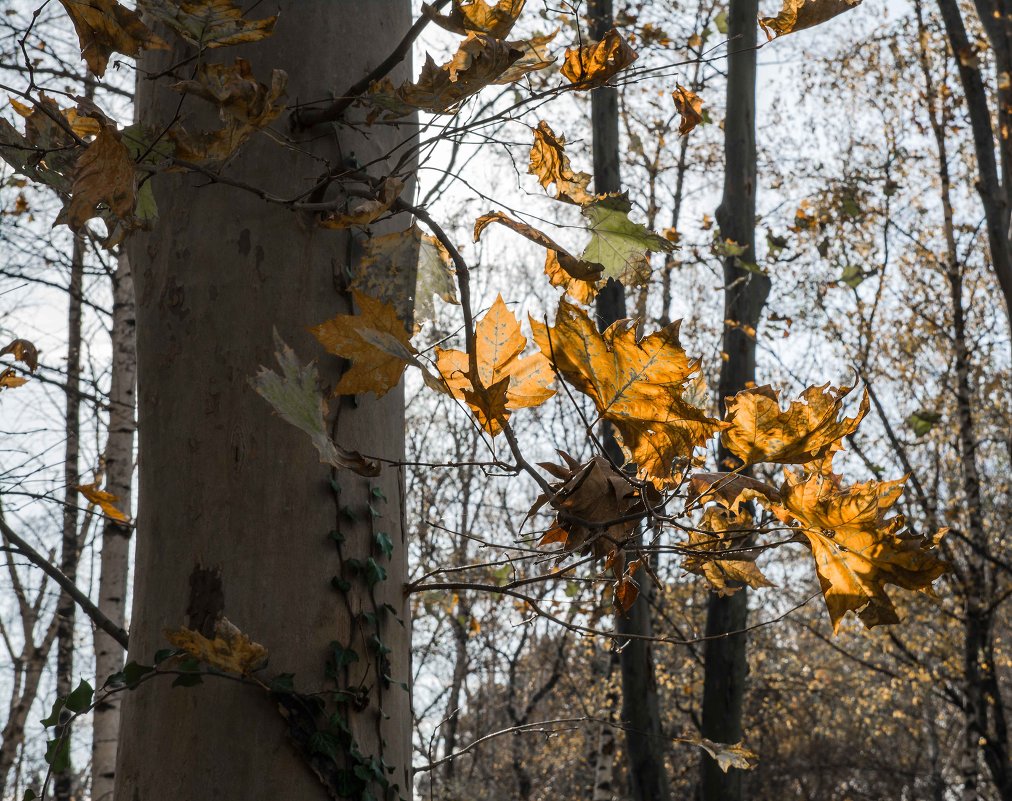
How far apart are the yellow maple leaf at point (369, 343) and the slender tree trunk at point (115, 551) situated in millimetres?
4388

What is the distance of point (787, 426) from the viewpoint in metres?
0.69

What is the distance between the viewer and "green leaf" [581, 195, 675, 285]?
0.97 m

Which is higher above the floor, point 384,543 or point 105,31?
point 105,31

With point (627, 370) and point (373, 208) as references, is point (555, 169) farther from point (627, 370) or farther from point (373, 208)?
point (627, 370)

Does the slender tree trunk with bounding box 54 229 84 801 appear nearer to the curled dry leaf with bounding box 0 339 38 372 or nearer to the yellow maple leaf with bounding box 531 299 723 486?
the curled dry leaf with bounding box 0 339 38 372

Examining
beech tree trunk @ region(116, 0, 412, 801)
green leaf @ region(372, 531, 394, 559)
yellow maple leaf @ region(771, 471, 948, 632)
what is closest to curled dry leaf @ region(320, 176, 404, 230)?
beech tree trunk @ region(116, 0, 412, 801)

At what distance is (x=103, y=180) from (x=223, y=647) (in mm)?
419

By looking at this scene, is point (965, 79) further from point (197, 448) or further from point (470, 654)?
point (470, 654)

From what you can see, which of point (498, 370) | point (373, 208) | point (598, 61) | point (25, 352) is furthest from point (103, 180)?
point (25, 352)

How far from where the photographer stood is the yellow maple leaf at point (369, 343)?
0.70m

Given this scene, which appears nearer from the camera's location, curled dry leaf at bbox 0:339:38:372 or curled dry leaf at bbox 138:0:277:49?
curled dry leaf at bbox 138:0:277:49

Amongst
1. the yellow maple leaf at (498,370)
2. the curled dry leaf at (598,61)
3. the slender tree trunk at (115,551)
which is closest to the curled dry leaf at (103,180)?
the yellow maple leaf at (498,370)

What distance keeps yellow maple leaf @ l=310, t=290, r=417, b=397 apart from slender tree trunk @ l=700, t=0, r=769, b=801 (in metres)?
3.31

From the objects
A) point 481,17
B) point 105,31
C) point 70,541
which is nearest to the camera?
point 105,31
